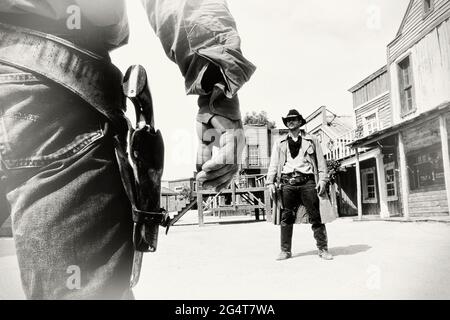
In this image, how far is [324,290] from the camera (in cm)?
145

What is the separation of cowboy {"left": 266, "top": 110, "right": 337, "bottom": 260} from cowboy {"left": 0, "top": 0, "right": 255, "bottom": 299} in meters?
1.90

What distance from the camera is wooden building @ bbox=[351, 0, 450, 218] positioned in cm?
377

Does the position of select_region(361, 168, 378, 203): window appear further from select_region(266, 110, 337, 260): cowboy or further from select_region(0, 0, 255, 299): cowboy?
select_region(0, 0, 255, 299): cowboy

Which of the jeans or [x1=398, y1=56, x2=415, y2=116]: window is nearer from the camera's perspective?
the jeans

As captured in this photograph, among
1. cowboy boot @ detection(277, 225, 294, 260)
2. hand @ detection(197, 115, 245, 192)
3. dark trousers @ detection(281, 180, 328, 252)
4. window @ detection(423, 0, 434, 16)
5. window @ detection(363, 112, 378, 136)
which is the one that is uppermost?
window @ detection(423, 0, 434, 16)

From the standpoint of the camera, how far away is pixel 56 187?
25.7 inches

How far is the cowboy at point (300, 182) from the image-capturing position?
8.60ft

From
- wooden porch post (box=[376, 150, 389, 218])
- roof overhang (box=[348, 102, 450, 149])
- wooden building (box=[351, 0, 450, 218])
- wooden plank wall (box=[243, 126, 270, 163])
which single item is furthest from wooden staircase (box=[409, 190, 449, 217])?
wooden plank wall (box=[243, 126, 270, 163])

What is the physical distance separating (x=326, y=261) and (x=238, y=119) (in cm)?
203

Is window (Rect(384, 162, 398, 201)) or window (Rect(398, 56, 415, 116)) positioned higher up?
window (Rect(398, 56, 415, 116))
